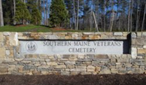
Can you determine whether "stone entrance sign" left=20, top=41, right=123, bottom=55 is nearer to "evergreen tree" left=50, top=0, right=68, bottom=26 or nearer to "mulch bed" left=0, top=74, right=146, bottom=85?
"mulch bed" left=0, top=74, right=146, bottom=85

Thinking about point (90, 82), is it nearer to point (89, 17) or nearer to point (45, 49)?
point (45, 49)

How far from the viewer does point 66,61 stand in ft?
15.3

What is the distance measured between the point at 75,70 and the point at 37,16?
18.9 meters

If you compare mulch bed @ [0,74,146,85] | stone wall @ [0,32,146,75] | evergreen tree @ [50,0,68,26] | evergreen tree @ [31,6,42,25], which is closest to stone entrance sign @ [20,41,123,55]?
stone wall @ [0,32,146,75]

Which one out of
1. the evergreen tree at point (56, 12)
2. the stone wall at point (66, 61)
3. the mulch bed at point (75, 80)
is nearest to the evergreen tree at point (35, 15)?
the evergreen tree at point (56, 12)

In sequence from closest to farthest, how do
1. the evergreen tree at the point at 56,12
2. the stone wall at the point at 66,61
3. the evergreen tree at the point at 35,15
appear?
the stone wall at the point at 66,61 < the evergreen tree at the point at 56,12 < the evergreen tree at the point at 35,15

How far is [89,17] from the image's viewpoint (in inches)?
1532

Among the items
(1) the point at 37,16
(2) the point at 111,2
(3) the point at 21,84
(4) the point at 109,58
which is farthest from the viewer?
(2) the point at 111,2

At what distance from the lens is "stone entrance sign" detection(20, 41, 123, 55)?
15.3 feet

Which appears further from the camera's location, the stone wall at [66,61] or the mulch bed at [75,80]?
the stone wall at [66,61]

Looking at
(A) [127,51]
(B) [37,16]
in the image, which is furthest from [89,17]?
(A) [127,51]

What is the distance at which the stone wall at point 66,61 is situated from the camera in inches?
180

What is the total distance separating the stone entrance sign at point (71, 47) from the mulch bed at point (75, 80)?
2.46 feet

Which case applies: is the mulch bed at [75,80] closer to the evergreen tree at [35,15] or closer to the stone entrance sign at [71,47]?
the stone entrance sign at [71,47]
